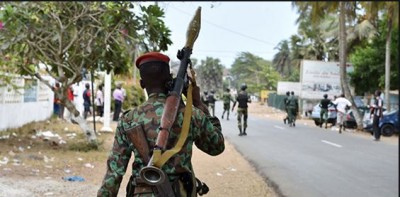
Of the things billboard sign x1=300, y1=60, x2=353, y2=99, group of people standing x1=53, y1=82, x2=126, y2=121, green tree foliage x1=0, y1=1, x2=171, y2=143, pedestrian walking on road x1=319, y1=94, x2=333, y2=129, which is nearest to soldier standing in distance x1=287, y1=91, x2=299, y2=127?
pedestrian walking on road x1=319, y1=94, x2=333, y2=129

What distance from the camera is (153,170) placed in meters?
2.74

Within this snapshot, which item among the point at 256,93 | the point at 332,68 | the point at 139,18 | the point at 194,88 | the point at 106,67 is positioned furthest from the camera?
the point at 256,93

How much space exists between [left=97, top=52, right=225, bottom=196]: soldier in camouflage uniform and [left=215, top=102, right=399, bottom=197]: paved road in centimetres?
471

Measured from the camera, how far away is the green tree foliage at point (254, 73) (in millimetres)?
70938

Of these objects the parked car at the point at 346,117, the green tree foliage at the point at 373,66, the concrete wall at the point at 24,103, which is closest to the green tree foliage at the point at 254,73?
the green tree foliage at the point at 373,66

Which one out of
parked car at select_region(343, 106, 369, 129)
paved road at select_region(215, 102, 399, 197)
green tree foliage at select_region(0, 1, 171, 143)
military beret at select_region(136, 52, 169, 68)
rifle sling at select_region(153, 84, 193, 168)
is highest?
green tree foliage at select_region(0, 1, 171, 143)

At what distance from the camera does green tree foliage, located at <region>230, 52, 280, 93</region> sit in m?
70.9

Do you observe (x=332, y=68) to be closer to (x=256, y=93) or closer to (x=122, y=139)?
(x=122, y=139)

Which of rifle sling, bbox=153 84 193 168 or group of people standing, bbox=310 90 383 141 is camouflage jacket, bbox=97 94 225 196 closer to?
rifle sling, bbox=153 84 193 168

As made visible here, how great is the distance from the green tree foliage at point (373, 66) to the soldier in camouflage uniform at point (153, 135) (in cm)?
2267

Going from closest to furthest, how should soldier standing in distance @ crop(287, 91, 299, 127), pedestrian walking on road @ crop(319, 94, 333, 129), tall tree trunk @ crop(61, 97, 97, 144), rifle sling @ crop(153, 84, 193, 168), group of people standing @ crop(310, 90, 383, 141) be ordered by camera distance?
rifle sling @ crop(153, 84, 193, 168) < tall tree trunk @ crop(61, 97, 97, 144) < group of people standing @ crop(310, 90, 383, 141) < pedestrian walking on road @ crop(319, 94, 333, 129) < soldier standing in distance @ crop(287, 91, 299, 127)

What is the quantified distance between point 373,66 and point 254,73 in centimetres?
5140

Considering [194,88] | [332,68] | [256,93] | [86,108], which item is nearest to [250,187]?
[194,88]

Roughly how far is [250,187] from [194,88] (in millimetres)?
4896
